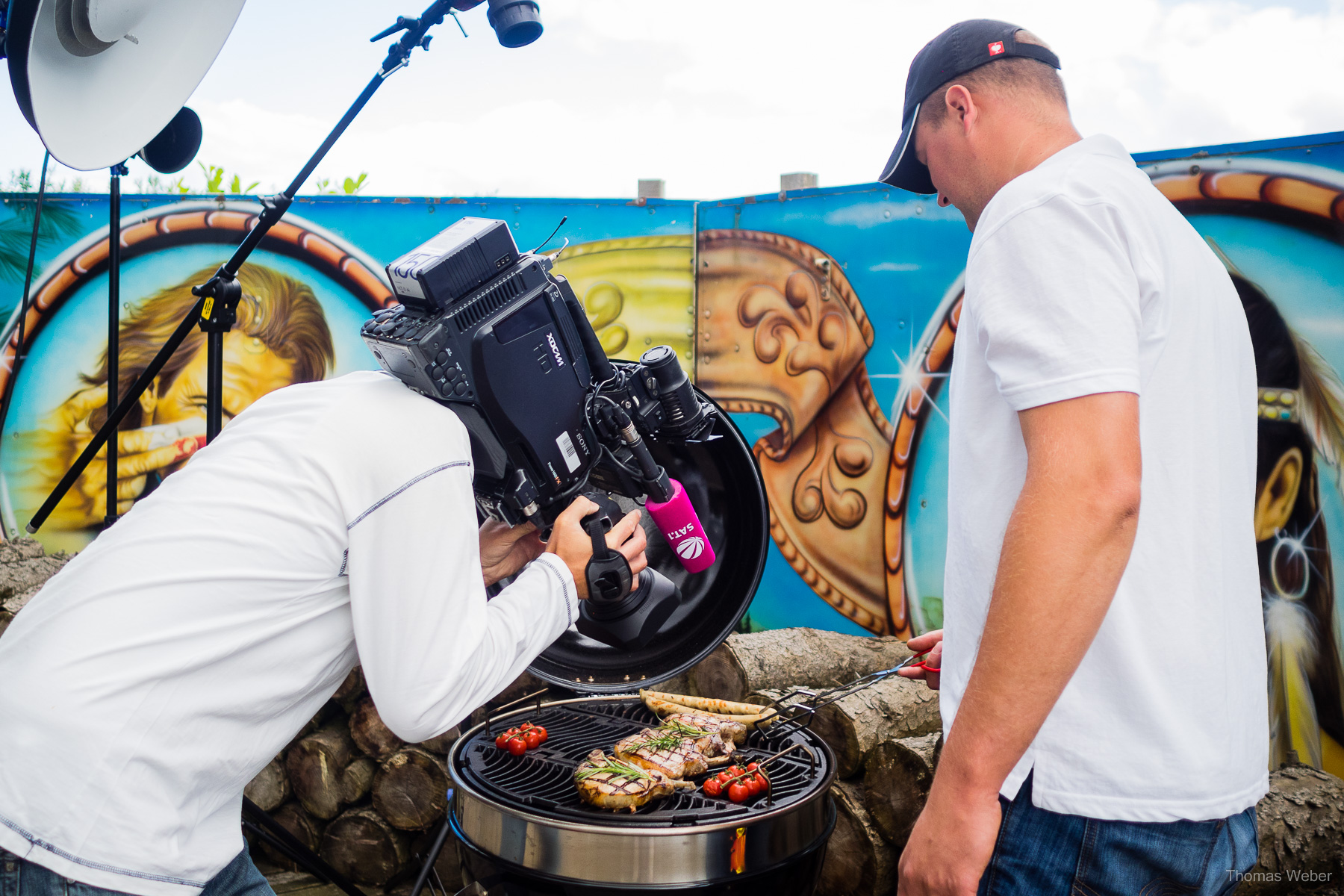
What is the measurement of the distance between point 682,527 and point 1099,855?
1.02 meters

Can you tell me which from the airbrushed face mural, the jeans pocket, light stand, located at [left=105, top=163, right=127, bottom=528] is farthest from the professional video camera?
the airbrushed face mural

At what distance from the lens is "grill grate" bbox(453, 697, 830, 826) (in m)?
2.03

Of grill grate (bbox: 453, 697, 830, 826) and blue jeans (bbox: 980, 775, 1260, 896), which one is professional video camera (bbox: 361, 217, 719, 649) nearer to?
grill grate (bbox: 453, 697, 830, 826)

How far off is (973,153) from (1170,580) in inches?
30.3

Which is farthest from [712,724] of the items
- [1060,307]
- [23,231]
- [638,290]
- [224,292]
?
[23,231]

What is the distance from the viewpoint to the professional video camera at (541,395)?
150 centimetres

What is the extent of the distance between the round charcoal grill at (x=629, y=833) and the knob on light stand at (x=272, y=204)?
1.38m

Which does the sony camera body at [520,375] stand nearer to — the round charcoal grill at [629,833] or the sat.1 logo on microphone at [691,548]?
the sat.1 logo on microphone at [691,548]

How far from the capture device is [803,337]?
173 inches

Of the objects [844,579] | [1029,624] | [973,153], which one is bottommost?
[844,579]

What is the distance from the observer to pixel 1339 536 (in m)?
3.07

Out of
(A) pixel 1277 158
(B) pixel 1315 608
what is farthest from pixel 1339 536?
(A) pixel 1277 158

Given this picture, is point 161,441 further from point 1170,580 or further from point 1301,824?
point 1301,824

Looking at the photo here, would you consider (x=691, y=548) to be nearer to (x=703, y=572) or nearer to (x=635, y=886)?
(x=703, y=572)
